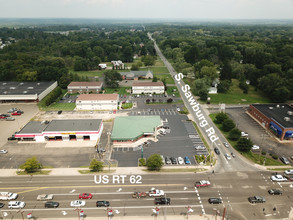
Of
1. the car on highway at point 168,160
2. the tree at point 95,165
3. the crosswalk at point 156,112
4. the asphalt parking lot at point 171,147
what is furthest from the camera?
the crosswalk at point 156,112

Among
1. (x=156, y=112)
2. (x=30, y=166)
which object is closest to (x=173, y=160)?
(x=156, y=112)

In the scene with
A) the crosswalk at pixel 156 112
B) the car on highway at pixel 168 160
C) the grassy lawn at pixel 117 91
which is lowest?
the car on highway at pixel 168 160

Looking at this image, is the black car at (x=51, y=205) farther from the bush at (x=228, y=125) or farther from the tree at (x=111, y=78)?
the tree at (x=111, y=78)

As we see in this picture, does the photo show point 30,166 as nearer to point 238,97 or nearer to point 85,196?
point 85,196

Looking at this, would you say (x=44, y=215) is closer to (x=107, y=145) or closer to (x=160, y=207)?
(x=160, y=207)

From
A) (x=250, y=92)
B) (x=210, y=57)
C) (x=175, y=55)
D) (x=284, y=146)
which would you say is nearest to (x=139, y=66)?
(x=175, y=55)

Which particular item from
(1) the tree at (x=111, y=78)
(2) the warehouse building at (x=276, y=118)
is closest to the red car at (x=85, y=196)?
(2) the warehouse building at (x=276, y=118)

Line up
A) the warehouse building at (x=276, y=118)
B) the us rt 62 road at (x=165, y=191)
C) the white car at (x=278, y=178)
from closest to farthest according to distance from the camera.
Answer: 1. the us rt 62 road at (x=165, y=191)
2. the white car at (x=278, y=178)
3. the warehouse building at (x=276, y=118)
